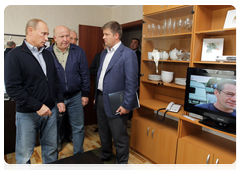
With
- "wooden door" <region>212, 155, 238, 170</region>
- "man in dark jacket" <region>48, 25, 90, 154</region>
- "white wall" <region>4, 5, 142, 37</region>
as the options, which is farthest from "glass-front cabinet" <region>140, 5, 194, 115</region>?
"white wall" <region>4, 5, 142, 37</region>

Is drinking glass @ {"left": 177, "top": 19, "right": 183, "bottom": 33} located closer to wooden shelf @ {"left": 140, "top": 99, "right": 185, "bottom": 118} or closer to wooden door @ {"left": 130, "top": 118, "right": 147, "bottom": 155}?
wooden shelf @ {"left": 140, "top": 99, "right": 185, "bottom": 118}

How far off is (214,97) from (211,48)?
22.7 inches

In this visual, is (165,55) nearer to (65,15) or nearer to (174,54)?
(174,54)

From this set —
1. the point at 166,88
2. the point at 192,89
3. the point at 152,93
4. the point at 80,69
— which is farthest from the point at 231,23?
the point at 80,69

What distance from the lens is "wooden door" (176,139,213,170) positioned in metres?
1.73

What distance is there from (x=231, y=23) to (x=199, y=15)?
329 mm

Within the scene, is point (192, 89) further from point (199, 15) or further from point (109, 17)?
point (109, 17)

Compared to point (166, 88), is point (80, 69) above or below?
above

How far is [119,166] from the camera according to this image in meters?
2.13

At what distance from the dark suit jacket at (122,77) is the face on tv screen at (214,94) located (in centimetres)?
60

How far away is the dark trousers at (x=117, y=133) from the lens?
2.04 m

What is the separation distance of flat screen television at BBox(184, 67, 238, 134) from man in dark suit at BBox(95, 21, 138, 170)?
0.59 metres

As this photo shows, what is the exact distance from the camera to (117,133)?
2035 mm

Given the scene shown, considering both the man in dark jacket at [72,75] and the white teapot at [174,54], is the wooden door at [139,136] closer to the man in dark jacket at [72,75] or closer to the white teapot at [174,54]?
the man in dark jacket at [72,75]
